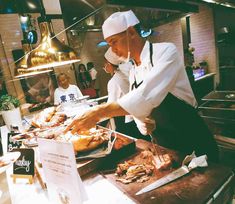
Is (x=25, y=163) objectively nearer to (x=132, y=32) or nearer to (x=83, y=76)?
(x=132, y=32)

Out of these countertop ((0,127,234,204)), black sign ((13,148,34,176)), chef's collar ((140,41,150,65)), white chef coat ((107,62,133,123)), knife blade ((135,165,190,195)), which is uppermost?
chef's collar ((140,41,150,65))

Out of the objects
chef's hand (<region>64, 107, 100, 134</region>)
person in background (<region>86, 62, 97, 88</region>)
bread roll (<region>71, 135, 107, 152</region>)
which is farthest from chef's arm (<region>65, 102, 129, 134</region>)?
person in background (<region>86, 62, 97, 88</region>)

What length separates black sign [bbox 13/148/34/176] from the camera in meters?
1.61

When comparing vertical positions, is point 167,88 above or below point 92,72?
above

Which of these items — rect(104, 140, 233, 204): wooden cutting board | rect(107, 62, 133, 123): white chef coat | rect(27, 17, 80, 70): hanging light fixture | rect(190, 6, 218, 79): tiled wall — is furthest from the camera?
rect(190, 6, 218, 79): tiled wall

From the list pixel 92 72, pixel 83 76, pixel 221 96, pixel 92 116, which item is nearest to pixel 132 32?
pixel 92 116

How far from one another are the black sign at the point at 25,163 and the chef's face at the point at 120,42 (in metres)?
1.19

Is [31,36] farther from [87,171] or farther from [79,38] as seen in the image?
[79,38]

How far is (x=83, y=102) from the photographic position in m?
3.64

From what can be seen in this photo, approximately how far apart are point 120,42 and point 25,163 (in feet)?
4.33

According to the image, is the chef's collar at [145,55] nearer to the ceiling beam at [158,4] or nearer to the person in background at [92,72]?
the ceiling beam at [158,4]

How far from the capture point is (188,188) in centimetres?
121

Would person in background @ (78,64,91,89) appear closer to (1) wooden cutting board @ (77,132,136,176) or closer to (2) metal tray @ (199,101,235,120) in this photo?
(2) metal tray @ (199,101,235,120)

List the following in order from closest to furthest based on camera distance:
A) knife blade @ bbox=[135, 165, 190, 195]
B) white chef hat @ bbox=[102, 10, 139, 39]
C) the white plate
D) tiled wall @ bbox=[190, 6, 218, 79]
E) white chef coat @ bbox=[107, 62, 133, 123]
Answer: knife blade @ bbox=[135, 165, 190, 195]
the white plate
white chef hat @ bbox=[102, 10, 139, 39]
white chef coat @ bbox=[107, 62, 133, 123]
tiled wall @ bbox=[190, 6, 218, 79]
